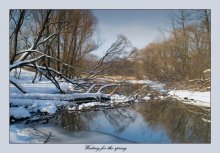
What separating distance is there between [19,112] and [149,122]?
2.43 m

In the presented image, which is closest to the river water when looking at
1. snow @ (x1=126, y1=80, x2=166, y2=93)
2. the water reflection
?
the water reflection

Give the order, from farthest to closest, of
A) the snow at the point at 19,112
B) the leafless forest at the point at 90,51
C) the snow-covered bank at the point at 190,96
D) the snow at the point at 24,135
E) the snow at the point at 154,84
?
the snow at the point at 154,84, the snow-covered bank at the point at 190,96, the leafless forest at the point at 90,51, the snow at the point at 19,112, the snow at the point at 24,135

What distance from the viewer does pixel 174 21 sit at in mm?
6953

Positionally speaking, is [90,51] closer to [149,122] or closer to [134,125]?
[134,125]

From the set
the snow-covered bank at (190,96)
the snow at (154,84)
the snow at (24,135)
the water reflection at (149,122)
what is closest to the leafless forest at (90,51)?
the snow at (154,84)

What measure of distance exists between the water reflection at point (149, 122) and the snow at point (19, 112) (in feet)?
2.15

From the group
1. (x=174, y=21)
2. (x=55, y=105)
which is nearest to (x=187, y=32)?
(x=174, y=21)

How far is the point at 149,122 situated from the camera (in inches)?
277

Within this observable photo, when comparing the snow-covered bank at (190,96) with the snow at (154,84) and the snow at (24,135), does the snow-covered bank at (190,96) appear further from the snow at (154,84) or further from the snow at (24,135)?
the snow at (24,135)

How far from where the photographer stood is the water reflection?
6398mm

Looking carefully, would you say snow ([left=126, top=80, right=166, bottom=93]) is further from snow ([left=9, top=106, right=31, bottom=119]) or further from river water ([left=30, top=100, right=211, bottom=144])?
snow ([left=9, top=106, right=31, bottom=119])

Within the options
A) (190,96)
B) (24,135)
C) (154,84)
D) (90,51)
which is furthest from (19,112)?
(190,96)

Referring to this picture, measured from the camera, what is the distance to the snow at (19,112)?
6.55m

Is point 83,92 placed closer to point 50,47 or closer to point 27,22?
point 50,47
